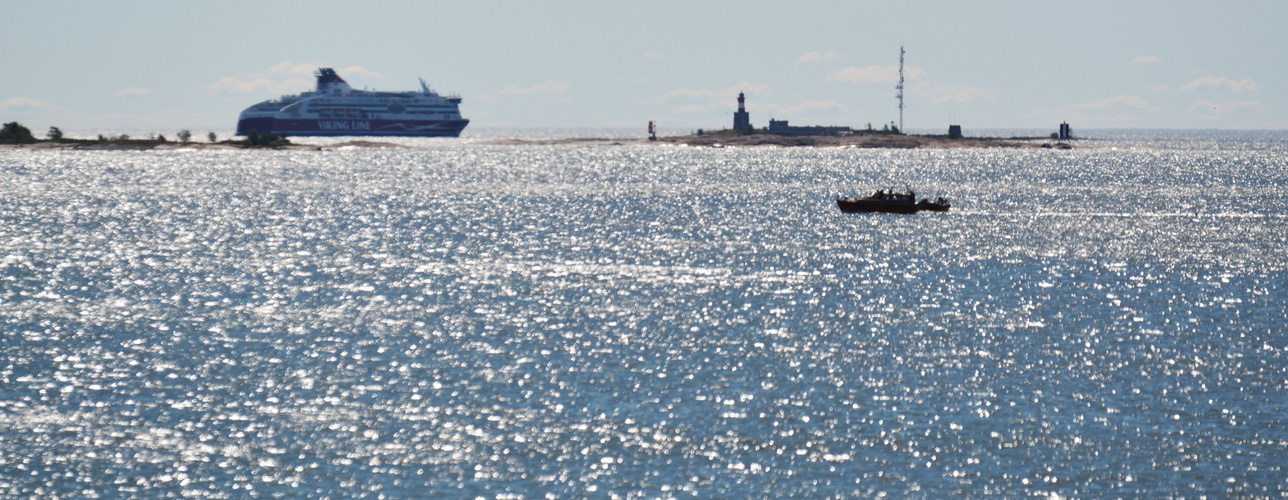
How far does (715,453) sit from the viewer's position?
30.6 metres

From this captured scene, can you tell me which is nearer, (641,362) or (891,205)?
(641,362)

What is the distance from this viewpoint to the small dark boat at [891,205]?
10681 cm

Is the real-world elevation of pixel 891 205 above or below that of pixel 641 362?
above

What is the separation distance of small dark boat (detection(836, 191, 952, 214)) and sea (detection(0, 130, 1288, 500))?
12912mm

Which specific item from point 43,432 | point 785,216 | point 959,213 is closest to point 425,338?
point 43,432

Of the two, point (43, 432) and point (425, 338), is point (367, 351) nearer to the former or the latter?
point (425, 338)

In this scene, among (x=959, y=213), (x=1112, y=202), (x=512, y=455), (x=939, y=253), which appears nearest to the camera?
(x=512, y=455)

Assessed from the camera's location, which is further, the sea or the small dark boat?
the small dark boat

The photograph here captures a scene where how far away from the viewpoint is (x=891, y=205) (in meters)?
107

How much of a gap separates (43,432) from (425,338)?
15.9m

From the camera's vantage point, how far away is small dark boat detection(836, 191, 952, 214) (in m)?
107

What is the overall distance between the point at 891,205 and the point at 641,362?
69024mm

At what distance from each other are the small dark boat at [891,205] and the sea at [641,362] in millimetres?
12912

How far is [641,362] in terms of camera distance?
41531 mm
